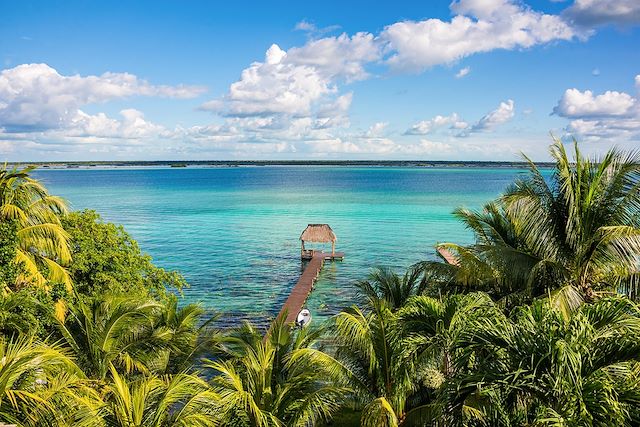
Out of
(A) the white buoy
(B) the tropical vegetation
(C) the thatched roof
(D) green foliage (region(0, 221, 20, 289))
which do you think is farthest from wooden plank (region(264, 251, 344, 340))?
(D) green foliage (region(0, 221, 20, 289))

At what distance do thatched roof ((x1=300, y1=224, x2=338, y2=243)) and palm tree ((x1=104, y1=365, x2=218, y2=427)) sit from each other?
2550 centimetres

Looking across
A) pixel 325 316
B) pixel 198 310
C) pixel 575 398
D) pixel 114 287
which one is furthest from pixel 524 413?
pixel 325 316

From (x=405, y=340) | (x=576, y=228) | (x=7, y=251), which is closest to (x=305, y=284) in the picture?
(x=7, y=251)

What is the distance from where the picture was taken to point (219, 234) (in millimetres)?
42875

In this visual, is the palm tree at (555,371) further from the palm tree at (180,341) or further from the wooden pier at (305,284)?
the wooden pier at (305,284)

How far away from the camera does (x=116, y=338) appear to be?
9820 mm

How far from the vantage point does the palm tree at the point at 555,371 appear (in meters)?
4.72

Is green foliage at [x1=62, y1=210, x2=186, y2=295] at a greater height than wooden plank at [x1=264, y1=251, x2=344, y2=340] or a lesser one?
greater

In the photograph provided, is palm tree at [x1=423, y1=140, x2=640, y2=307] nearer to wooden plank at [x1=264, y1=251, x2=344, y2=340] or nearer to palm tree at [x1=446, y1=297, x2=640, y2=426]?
palm tree at [x1=446, y1=297, x2=640, y2=426]

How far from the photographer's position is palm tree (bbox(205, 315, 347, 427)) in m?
7.47

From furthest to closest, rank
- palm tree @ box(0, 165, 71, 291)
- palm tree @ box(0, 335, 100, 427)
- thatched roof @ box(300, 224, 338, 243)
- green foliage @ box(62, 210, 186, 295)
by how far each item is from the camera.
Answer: thatched roof @ box(300, 224, 338, 243)
green foliage @ box(62, 210, 186, 295)
palm tree @ box(0, 165, 71, 291)
palm tree @ box(0, 335, 100, 427)

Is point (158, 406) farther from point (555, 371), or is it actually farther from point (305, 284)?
point (305, 284)

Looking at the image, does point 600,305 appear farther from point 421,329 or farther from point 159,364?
point 159,364

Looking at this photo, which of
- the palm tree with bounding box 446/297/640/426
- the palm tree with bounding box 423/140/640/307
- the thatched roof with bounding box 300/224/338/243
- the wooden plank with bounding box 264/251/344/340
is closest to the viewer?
the palm tree with bounding box 446/297/640/426
